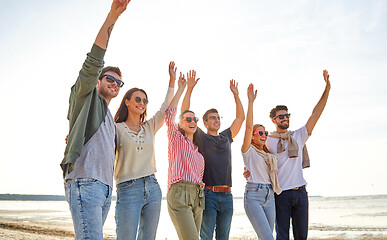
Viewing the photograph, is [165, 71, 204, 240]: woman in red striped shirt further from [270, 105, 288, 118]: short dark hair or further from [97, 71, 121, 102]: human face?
[270, 105, 288, 118]: short dark hair

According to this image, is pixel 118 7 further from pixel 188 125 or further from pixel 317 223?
pixel 317 223

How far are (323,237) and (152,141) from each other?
11.9 meters

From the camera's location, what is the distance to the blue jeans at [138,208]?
4.08 metres

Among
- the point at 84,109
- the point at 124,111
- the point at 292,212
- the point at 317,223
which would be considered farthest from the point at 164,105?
the point at 317,223

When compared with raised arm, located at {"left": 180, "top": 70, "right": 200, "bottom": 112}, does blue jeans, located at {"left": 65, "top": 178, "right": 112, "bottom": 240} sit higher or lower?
lower

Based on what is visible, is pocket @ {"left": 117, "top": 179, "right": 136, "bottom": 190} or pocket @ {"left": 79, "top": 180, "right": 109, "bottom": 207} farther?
pocket @ {"left": 117, "top": 179, "right": 136, "bottom": 190}

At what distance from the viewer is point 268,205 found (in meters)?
5.78

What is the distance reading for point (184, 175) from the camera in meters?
4.82

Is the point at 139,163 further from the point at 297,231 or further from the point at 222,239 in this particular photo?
the point at 297,231

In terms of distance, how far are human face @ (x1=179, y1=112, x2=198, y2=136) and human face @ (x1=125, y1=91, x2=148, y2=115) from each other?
2.45 feet

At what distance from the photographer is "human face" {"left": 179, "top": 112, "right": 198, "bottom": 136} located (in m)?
5.27

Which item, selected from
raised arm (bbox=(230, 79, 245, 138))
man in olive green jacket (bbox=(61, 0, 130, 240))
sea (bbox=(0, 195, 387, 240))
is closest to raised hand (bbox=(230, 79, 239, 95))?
raised arm (bbox=(230, 79, 245, 138))

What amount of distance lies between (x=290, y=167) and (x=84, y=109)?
13.7 feet

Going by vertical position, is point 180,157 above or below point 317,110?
below
